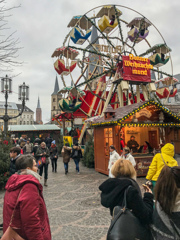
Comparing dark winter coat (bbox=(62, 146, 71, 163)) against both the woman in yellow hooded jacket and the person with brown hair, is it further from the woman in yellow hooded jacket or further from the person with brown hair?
the person with brown hair

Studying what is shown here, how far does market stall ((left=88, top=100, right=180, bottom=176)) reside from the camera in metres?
10.2

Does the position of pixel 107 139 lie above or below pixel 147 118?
below

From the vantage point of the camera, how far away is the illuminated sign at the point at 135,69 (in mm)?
14617

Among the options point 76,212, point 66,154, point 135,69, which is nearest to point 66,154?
point 66,154

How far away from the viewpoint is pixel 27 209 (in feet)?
6.24

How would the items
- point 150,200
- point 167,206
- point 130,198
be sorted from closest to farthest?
point 167,206 → point 130,198 → point 150,200

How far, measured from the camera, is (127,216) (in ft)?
6.55

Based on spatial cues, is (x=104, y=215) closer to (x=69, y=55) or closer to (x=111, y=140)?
(x=111, y=140)

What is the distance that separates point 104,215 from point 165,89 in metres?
15.6

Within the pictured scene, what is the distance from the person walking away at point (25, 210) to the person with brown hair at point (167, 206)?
3.55 feet

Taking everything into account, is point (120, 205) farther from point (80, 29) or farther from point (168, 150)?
point (80, 29)

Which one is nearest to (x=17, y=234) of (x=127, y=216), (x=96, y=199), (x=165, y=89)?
(x=127, y=216)

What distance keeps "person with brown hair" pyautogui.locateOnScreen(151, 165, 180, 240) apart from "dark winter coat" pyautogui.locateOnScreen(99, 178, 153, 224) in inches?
5.8

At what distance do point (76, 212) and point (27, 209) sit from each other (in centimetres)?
401
